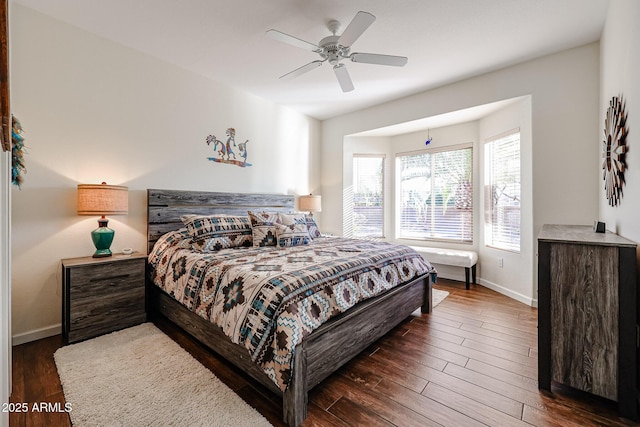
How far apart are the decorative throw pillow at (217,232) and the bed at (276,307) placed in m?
0.12

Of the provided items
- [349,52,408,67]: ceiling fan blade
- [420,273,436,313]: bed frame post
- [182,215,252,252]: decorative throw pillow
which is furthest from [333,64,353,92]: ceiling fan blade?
[420,273,436,313]: bed frame post

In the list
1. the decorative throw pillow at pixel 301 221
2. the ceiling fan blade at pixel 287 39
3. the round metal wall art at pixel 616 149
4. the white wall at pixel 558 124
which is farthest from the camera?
the decorative throw pillow at pixel 301 221

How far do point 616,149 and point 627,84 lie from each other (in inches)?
17.2

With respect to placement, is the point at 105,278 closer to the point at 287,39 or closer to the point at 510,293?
the point at 287,39

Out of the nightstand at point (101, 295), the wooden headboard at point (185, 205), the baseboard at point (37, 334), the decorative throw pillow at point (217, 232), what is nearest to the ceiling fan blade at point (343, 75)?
the decorative throw pillow at point (217, 232)

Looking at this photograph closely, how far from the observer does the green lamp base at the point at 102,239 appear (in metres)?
2.62

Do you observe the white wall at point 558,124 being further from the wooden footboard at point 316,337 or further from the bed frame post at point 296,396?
the bed frame post at point 296,396

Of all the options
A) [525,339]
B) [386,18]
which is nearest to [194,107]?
[386,18]

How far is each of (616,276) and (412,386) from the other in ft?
4.34

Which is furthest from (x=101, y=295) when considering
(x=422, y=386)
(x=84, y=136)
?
(x=422, y=386)

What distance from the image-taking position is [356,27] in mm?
2125

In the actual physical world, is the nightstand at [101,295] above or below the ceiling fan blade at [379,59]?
below

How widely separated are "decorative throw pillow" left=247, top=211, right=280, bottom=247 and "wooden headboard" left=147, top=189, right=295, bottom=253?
631 millimetres

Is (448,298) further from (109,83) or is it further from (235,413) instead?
(109,83)
